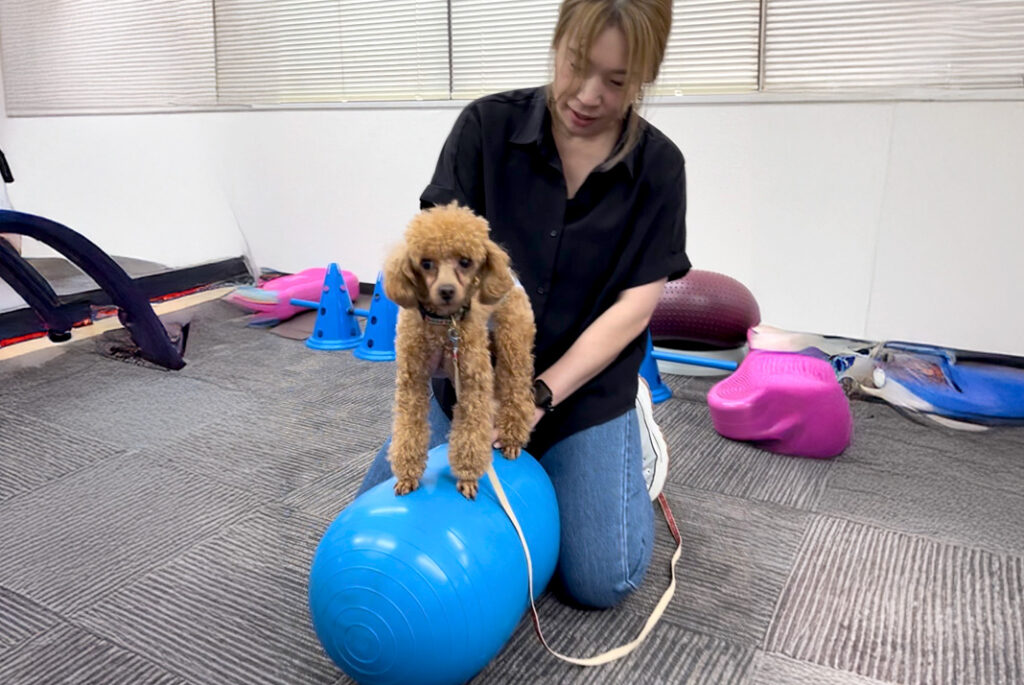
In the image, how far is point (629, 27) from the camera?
1292mm

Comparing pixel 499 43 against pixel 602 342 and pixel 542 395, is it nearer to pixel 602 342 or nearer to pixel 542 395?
pixel 602 342

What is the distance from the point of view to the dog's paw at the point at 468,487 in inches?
50.3

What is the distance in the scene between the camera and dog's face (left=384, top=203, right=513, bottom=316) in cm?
105

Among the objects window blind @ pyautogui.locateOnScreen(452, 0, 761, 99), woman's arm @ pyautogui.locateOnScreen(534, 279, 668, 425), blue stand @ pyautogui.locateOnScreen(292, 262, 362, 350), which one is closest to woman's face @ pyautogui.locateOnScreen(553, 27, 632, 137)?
woman's arm @ pyautogui.locateOnScreen(534, 279, 668, 425)

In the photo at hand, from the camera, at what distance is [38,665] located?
4.75 feet

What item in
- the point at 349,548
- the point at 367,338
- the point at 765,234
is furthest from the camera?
the point at 367,338

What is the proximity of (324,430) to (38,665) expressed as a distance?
1227 mm

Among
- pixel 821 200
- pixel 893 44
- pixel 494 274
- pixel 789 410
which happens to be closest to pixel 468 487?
pixel 494 274

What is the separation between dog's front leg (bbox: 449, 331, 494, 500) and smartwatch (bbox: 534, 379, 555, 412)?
0.17 m

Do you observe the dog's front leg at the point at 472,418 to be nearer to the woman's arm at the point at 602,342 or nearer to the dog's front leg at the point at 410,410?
the dog's front leg at the point at 410,410

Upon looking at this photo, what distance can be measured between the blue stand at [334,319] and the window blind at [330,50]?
114 cm

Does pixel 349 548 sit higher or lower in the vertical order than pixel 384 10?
lower

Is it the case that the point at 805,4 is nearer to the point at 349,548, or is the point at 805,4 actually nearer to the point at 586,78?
the point at 586,78

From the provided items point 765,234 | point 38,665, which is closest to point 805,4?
point 765,234
